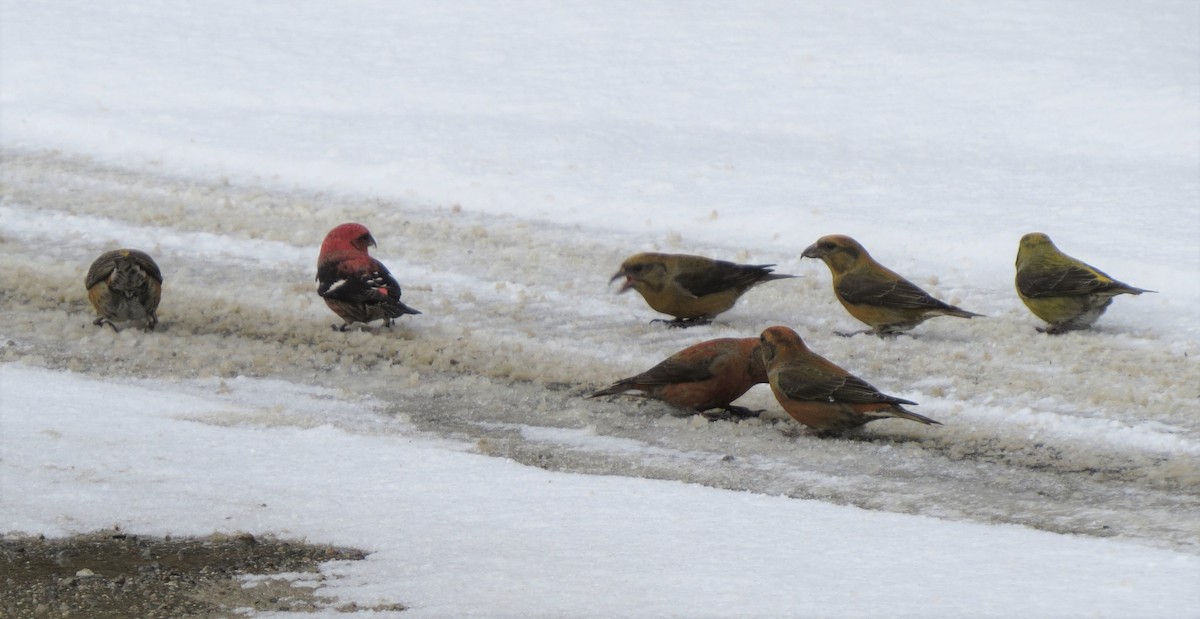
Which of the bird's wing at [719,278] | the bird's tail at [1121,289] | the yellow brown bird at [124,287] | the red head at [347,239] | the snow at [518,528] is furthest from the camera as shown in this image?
the red head at [347,239]

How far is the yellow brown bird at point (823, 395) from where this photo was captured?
605 centimetres

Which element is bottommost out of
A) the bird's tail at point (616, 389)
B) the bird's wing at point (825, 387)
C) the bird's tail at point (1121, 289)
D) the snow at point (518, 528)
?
the snow at point (518, 528)

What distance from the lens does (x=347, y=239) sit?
8.05m

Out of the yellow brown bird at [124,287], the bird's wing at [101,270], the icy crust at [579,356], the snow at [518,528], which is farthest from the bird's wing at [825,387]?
the bird's wing at [101,270]

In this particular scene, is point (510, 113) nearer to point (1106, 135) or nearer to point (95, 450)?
point (1106, 135)

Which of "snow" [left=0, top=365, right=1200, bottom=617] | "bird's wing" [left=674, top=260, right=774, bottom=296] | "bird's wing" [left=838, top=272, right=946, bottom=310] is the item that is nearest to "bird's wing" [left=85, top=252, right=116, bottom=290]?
"snow" [left=0, top=365, right=1200, bottom=617]

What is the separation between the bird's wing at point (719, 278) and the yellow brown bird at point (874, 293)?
1.15 ft

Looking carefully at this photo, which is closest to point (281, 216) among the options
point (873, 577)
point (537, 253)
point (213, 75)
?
point (537, 253)

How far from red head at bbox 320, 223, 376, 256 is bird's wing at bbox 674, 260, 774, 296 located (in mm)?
1896

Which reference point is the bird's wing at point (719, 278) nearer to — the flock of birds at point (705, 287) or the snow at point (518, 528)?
the flock of birds at point (705, 287)

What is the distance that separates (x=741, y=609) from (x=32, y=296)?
566 centimetres

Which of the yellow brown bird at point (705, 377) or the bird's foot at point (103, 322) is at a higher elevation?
the yellow brown bird at point (705, 377)

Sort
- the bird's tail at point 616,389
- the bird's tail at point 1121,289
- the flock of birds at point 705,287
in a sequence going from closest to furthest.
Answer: the bird's tail at point 616,389
the flock of birds at point 705,287
the bird's tail at point 1121,289

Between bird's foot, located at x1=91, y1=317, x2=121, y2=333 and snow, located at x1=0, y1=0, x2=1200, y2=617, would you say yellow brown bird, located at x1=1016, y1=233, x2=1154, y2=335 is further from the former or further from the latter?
bird's foot, located at x1=91, y1=317, x2=121, y2=333
